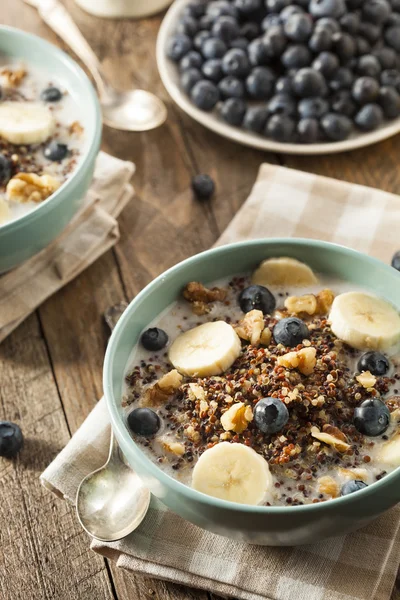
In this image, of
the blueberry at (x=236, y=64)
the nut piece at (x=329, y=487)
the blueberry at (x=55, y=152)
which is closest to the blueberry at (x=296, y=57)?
the blueberry at (x=236, y=64)

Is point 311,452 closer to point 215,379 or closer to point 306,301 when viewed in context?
point 215,379

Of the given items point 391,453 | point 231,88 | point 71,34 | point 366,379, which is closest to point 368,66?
point 231,88

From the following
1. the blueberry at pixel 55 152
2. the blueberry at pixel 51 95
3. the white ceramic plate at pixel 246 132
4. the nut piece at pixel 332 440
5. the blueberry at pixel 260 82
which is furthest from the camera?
the blueberry at pixel 260 82

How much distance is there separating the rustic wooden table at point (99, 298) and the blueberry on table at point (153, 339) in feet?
0.89

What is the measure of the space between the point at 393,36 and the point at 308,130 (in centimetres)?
44

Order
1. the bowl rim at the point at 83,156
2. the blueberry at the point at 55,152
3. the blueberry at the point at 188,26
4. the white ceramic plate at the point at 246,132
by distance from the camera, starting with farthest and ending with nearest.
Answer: the blueberry at the point at 188,26 → the white ceramic plate at the point at 246,132 → the blueberry at the point at 55,152 → the bowl rim at the point at 83,156

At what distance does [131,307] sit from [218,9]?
1.30m

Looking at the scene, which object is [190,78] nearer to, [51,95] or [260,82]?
[260,82]

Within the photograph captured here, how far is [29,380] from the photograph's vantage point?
5.67 ft

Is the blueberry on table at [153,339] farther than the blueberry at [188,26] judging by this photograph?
No

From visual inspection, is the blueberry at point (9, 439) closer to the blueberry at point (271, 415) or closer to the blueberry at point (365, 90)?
the blueberry at point (271, 415)

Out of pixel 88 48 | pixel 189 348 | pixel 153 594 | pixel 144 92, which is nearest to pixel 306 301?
pixel 189 348

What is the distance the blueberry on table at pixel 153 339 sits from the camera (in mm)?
1479

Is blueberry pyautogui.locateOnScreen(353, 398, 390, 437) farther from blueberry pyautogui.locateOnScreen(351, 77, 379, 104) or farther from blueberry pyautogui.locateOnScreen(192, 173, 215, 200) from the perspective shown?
blueberry pyautogui.locateOnScreen(351, 77, 379, 104)
